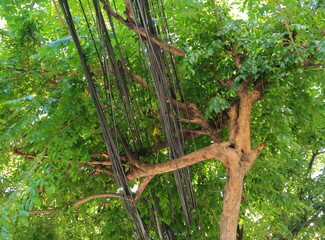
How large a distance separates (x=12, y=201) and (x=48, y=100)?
2.46ft

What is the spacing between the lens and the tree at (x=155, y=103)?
2.73m

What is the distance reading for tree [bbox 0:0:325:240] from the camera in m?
2.73

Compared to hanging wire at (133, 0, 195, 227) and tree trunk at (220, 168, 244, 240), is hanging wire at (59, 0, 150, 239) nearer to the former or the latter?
hanging wire at (133, 0, 195, 227)

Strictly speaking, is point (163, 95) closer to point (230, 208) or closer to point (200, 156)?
Answer: point (200, 156)

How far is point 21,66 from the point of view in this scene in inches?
133

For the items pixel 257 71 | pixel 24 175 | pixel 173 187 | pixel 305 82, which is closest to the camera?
pixel 24 175

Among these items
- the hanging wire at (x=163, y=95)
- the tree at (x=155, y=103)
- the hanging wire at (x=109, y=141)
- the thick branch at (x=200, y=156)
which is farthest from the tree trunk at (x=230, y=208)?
the hanging wire at (x=109, y=141)

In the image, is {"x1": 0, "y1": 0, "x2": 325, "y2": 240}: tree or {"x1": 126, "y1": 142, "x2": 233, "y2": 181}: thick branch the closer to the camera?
{"x1": 0, "y1": 0, "x2": 325, "y2": 240}: tree

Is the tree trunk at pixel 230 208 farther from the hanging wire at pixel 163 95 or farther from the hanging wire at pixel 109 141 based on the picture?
the hanging wire at pixel 109 141

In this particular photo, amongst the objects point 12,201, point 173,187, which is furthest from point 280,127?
point 12,201

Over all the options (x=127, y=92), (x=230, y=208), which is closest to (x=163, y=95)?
(x=127, y=92)

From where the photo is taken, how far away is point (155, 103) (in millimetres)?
3535

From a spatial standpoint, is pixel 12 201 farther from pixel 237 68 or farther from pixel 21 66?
pixel 237 68

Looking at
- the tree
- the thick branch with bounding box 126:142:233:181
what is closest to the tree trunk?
the tree
